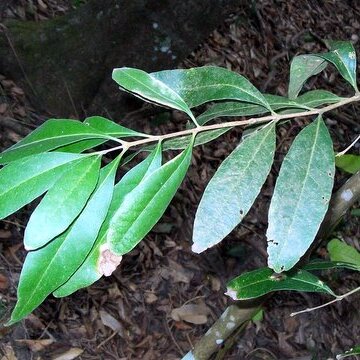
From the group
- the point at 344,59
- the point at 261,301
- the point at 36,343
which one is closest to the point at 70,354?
the point at 36,343

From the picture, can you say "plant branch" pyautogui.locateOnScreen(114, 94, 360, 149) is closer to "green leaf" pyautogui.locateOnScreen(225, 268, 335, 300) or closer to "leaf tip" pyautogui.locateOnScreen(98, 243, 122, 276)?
"leaf tip" pyautogui.locateOnScreen(98, 243, 122, 276)

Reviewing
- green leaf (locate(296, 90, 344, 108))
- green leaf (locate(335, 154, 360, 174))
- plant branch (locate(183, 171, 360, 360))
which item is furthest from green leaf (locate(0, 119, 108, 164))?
green leaf (locate(335, 154, 360, 174))

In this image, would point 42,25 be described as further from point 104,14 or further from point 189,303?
point 189,303

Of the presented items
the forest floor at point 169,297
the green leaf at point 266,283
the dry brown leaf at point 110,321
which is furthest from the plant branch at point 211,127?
the dry brown leaf at point 110,321

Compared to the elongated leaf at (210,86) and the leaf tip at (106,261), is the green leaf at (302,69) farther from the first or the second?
the leaf tip at (106,261)

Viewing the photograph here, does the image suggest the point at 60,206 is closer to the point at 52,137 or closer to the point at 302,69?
the point at 52,137
